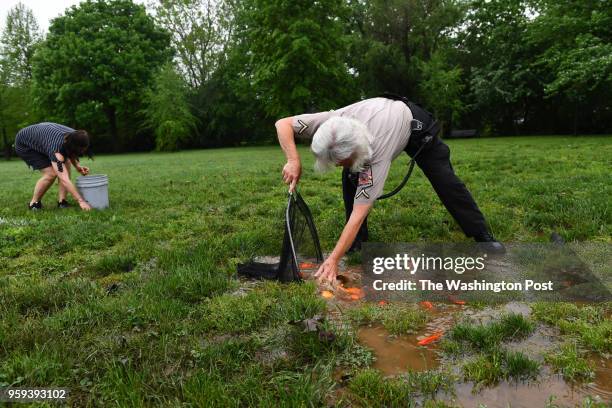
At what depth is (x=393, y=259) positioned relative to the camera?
368 cm

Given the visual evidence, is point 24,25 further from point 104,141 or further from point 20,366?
point 20,366

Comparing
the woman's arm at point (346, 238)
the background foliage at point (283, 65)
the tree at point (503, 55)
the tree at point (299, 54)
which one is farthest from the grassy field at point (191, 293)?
the tree at point (299, 54)

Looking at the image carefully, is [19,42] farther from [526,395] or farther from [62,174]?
[526,395]

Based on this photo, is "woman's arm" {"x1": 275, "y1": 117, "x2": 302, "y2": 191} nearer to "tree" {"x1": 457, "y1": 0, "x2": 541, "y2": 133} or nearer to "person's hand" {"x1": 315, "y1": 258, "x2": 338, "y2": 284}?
"person's hand" {"x1": 315, "y1": 258, "x2": 338, "y2": 284}

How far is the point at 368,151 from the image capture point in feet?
8.91

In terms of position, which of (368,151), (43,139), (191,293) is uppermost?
(43,139)

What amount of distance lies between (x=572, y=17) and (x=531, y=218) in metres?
18.8

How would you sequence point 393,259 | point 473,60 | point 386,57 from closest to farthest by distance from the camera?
1. point 393,259
2. point 386,57
3. point 473,60

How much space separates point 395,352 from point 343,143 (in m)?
1.24

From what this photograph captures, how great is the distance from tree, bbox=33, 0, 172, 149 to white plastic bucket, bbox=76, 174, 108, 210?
94.1 ft

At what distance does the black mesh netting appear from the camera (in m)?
3.08

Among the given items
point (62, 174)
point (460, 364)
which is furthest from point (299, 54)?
point (460, 364)

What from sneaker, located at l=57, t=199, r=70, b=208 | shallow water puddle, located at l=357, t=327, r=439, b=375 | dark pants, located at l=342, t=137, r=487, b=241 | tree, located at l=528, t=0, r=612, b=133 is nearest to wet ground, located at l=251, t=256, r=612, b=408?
shallow water puddle, located at l=357, t=327, r=439, b=375

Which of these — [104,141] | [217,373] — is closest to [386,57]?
[104,141]
